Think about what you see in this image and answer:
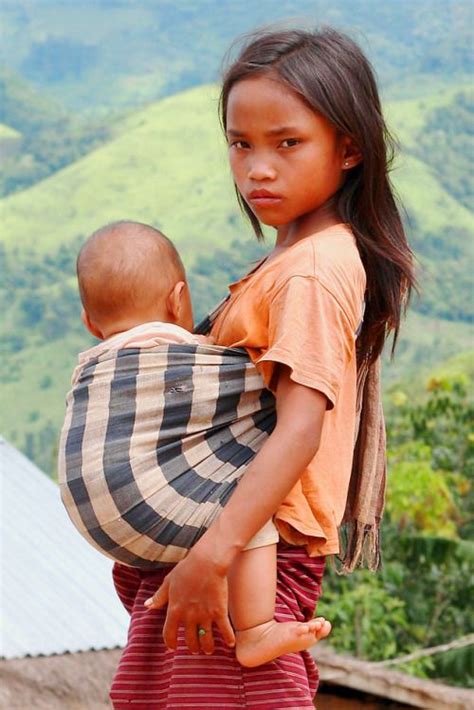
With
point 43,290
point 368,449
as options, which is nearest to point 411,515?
point 43,290

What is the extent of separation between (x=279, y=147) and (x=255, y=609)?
0.66 meters

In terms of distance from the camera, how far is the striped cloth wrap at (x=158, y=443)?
6.25ft

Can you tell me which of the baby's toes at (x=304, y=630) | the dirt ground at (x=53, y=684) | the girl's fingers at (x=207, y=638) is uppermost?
the baby's toes at (x=304, y=630)

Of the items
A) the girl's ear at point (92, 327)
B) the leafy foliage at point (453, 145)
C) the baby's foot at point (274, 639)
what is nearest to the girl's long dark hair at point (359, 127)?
the girl's ear at point (92, 327)

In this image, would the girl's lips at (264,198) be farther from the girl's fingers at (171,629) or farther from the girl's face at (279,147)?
the girl's fingers at (171,629)

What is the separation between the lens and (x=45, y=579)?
16.4 ft

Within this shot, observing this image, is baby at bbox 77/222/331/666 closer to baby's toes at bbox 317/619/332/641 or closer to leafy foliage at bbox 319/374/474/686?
baby's toes at bbox 317/619/332/641

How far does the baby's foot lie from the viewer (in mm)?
1862

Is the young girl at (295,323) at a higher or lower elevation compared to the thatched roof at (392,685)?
higher

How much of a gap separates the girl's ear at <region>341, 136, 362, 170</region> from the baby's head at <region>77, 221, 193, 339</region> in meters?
0.30

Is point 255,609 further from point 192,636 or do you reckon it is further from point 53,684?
point 53,684

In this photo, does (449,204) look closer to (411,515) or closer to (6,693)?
(411,515)

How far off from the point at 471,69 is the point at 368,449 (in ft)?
43.4

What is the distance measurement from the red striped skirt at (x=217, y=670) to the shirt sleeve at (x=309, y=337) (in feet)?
0.85
